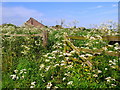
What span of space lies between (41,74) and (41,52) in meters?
2.77

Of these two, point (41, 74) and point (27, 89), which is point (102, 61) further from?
point (27, 89)

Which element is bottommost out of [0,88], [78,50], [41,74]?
[0,88]

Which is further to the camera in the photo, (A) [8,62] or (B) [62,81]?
(A) [8,62]

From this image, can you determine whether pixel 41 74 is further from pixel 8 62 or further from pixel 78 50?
pixel 8 62

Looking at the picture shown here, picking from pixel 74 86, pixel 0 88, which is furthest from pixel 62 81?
pixel 0 88

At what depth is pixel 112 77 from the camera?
5344 millimetres

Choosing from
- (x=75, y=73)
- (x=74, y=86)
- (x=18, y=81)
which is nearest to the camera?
(x=74, y=86)

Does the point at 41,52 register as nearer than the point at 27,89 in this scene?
No

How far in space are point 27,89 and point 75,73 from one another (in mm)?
1561

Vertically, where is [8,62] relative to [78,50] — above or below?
below

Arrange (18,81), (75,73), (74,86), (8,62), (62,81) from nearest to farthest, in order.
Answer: (74,86) → (62,81) → (75,73) → (18,81) → (8,62)

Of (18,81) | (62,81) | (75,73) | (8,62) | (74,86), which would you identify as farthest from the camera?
(8,62)

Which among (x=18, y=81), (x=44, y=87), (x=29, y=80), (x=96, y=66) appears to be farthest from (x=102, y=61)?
(x=18, y=81)

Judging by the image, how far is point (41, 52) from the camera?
8844 mm
